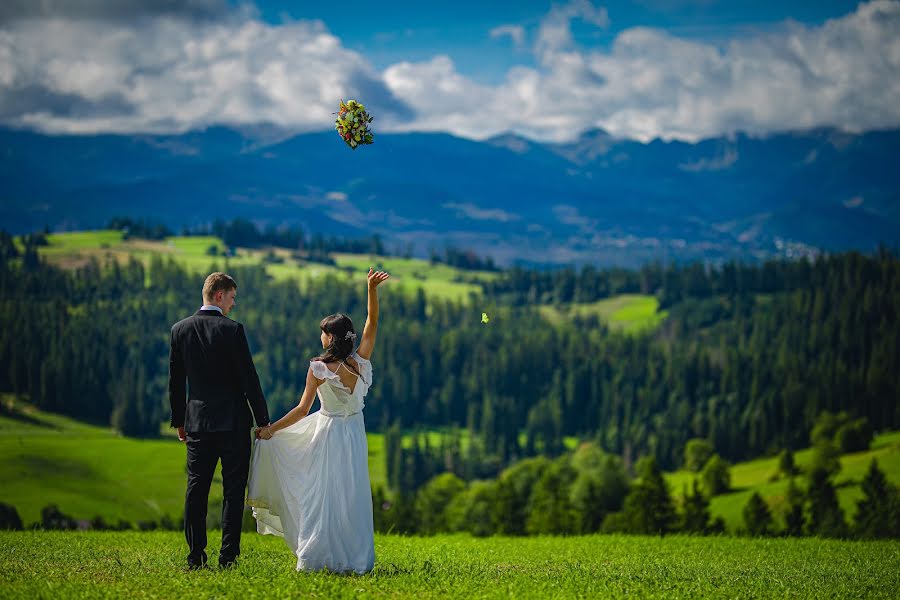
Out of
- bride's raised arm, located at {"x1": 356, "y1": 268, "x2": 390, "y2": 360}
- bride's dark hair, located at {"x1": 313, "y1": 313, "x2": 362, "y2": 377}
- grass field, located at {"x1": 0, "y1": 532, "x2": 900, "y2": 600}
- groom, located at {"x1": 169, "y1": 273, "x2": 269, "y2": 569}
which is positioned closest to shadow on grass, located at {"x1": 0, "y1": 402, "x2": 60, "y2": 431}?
grass field, located at {"x1": 0, "y1": 532, "x2": 900, "y2": 600}

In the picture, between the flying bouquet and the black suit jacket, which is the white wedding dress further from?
the flying bouquet

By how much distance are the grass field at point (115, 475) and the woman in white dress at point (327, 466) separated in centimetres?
9996

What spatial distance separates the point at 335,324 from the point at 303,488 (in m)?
2.82

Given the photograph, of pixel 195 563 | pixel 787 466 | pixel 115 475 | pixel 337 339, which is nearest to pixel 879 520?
pixel 337 339

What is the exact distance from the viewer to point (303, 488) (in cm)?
1564

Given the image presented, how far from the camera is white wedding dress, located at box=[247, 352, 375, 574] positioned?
1519 centimetres

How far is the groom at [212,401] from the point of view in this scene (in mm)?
14812

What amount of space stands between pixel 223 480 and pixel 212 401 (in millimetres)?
1315

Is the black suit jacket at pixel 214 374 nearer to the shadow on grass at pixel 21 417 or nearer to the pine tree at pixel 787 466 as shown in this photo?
the pine tree at pixel 787 466

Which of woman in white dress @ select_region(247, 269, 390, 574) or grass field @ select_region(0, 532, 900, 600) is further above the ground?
woman in white dress @ select_region(247, 269, 390, 574)

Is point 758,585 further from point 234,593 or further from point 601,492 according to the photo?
point 601,492

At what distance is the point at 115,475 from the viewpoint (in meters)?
154

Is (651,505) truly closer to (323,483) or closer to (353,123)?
(353,123)

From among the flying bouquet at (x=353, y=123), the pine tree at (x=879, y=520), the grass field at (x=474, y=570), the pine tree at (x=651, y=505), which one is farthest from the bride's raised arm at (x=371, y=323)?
the pine tree at (x=651, y=505)
